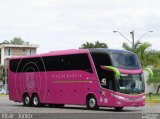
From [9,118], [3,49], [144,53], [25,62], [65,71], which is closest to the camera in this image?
[9,118]

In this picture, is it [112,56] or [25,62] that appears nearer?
[112,56]

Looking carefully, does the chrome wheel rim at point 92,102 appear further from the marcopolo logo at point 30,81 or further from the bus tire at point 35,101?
the marcopolo logo at point 30,81

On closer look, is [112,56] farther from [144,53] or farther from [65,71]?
[144,53]

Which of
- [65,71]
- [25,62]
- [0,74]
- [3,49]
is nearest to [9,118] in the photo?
[65,71]

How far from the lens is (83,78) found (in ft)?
102

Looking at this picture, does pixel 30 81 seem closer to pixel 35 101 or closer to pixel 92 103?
pixel 35 101

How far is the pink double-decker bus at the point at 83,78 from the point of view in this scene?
96.5 ft

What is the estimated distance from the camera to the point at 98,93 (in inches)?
1188

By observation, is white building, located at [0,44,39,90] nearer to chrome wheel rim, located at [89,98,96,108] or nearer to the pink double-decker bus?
the pink double-decker bus

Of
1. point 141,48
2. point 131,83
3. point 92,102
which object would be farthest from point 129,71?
point 141,48

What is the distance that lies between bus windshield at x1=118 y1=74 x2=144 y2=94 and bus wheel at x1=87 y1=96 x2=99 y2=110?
205 centimetres

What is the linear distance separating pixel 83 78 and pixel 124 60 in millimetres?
2822

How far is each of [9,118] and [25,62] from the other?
16687 millimetres

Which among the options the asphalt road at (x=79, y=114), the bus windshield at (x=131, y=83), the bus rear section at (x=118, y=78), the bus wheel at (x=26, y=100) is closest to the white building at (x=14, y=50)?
the bus wheel at (x=26, y=100)
